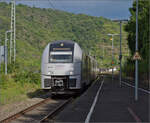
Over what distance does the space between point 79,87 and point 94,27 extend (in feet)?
443

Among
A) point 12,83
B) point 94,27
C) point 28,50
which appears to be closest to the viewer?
point 12,83

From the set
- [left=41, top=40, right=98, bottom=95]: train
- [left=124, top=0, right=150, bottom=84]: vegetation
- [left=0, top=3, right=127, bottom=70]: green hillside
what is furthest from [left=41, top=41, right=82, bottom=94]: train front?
[left=0, top=3, right=127, bottom=70]: green hillside

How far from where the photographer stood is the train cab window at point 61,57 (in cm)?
1888

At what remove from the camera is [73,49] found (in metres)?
19.2

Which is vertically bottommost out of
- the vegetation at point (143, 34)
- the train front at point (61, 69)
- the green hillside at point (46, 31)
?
the train front at point (61, 69)

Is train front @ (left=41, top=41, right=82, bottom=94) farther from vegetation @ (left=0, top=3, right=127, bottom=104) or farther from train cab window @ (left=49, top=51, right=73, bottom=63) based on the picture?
vegetation @ (left=0, top=3, right=127, bottom=104)

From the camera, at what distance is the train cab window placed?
18875 mm

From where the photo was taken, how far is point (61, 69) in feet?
60.7

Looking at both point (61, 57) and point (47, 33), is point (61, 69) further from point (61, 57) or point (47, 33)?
point (47, 33)

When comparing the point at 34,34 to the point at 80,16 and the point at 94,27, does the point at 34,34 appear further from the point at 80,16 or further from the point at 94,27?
the point at 80,16

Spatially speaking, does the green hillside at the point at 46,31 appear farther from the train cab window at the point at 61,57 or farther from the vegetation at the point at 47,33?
the train cab window at the point at 61,57

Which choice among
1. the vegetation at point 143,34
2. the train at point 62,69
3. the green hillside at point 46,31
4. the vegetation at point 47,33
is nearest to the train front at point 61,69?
the train at point 62,69

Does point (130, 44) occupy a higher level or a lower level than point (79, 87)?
higher

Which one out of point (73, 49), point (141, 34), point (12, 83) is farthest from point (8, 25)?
point (73, 49)
